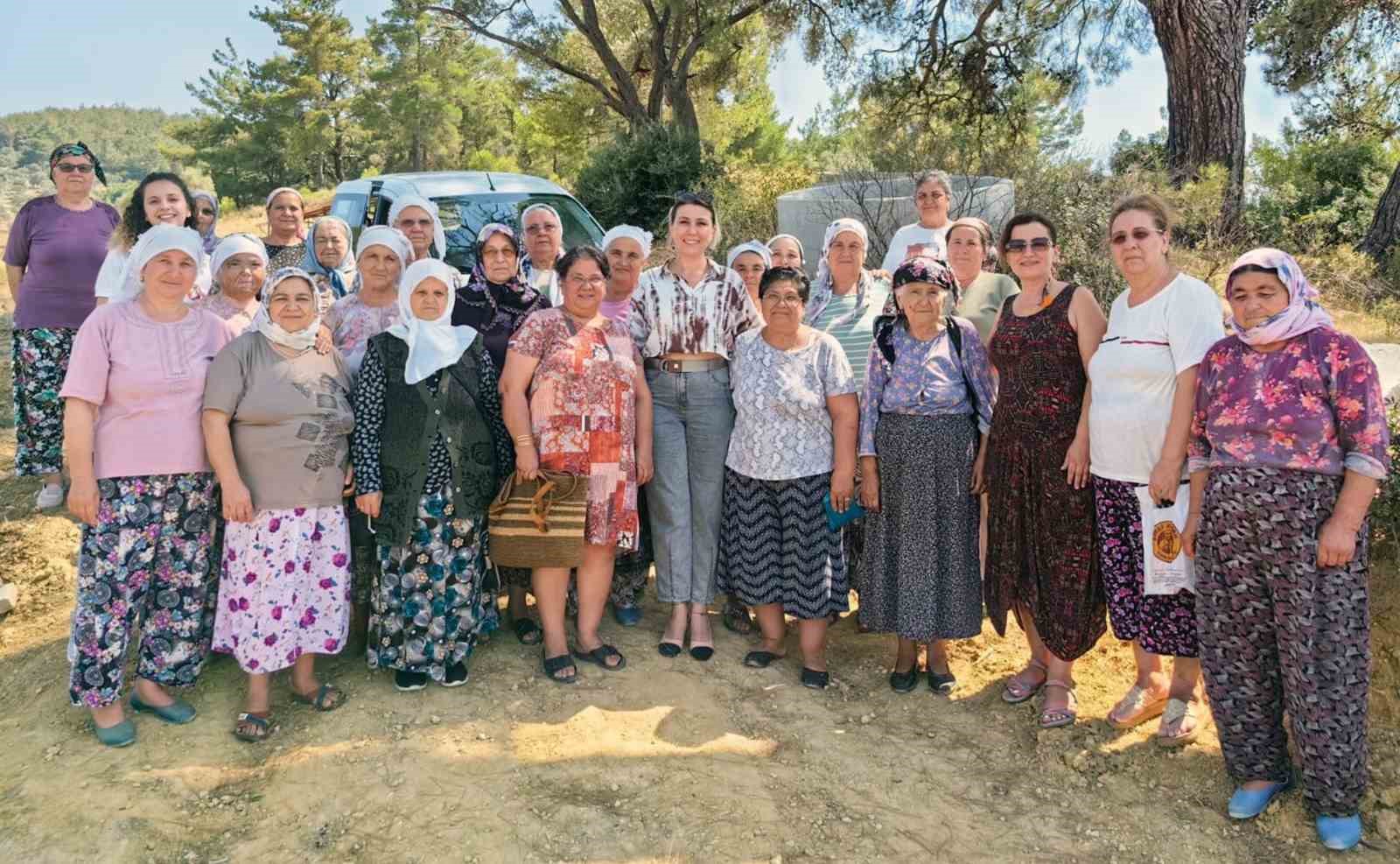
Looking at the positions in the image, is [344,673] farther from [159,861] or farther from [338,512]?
[159,861]

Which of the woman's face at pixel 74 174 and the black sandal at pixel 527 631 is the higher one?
the woman's face at pixel 74 174

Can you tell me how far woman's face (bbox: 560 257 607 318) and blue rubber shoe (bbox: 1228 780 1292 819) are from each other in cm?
281

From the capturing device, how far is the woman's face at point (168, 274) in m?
3.18

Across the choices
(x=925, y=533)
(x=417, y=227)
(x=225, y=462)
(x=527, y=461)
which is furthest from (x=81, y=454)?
(x=925, y=533)

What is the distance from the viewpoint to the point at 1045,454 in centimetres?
343

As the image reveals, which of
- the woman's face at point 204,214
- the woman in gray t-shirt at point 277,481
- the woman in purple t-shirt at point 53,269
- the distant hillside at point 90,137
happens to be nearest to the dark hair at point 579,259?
the woman in gray t-shirt at point 277,481

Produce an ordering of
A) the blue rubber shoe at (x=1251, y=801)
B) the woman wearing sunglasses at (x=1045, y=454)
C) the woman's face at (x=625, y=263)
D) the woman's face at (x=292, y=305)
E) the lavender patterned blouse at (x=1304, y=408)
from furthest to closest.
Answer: the woman's face at (x=625, y=263)
the woman wearing sunglasses at (x=1045, y=454)
the woman's face at (x=292, y=305)
the blue rubber shoe at (x=1251, y=801)
the lavender patterned blouse at (x=1304, y=408)

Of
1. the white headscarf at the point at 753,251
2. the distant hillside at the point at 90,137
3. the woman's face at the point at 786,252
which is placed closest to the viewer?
the white headscarf at the point at 753,251

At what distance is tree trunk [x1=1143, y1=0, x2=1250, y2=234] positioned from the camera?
1027cm

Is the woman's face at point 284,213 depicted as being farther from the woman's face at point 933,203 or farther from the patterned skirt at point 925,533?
the woman's face at point 933,203

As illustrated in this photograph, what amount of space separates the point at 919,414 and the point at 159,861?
291cm

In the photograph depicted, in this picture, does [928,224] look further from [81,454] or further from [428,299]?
[81,454]

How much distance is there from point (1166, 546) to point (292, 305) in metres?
3.08

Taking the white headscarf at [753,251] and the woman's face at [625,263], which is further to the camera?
the white headscarf at [753,251]
